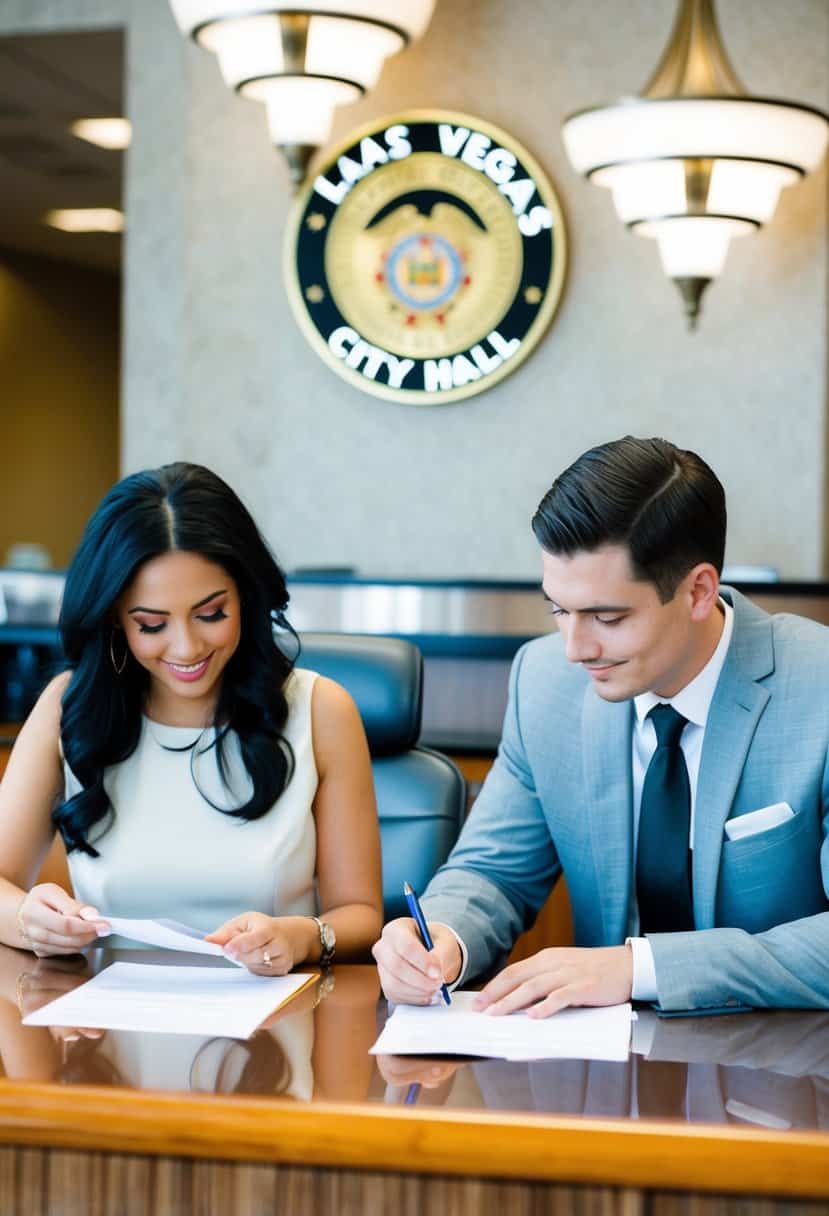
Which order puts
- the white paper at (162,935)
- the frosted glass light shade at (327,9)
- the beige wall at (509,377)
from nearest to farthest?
the white paper at (162,935) → the frosted glass light shade at (327,9) → the beige wall at (509,377)

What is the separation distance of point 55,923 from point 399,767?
0.72 meters

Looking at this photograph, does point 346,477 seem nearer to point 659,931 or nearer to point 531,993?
point 659,931

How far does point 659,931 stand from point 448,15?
142 inches

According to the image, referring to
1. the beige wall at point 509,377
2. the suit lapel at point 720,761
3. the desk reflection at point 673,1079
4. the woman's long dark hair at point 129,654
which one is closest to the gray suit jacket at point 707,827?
the suit lapel at point 720,761

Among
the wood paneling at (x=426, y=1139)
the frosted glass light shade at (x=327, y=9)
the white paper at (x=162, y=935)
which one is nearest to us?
the wood paneling at (x=426, y=1139)

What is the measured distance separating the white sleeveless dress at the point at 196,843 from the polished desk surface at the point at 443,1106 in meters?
0.56

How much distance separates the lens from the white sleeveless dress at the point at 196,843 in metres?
2.07

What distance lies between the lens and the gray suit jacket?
163 centimetres

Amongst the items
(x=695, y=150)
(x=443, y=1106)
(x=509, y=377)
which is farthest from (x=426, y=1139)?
(x=509, y=377)

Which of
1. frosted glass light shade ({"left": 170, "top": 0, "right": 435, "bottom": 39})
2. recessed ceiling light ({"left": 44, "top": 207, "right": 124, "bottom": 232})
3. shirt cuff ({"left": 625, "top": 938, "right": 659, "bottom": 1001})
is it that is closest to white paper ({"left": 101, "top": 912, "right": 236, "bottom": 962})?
shirt cuff ({"left": 625, "top": 938, "right": 659, "bottom": 1001})

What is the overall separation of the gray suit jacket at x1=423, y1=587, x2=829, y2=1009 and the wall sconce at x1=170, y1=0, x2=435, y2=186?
2.31 m

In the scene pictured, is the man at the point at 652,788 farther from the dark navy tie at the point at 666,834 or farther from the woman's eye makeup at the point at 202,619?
the woman's eye makeup at the point at 202,619

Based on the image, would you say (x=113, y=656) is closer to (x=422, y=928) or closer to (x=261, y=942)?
(x=261, y=942)

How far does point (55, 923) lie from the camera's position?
1772 millimetres
